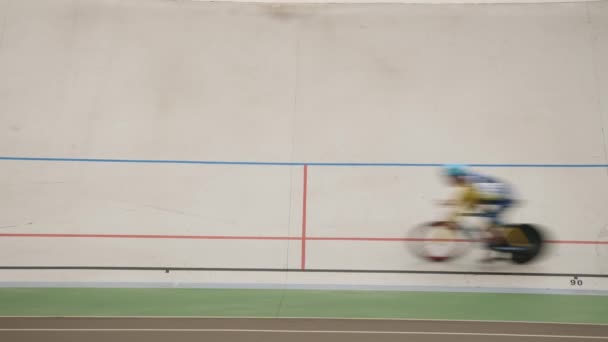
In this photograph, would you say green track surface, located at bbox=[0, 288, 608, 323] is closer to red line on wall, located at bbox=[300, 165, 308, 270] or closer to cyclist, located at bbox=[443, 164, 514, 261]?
red line on wall, located at bbox=[300, 165, 308, 270]

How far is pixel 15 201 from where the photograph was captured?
4.23 metres

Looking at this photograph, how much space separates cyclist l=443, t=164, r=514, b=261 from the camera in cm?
392

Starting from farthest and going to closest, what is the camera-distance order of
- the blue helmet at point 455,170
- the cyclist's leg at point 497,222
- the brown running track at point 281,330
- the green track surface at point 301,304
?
1. the blue helmet at point 455,170
2. the cyclist's leg at point 497,222
3. the green track surface at point 301,304
4. the brown running track at point 281,330

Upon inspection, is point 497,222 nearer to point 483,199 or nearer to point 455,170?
point 483,199

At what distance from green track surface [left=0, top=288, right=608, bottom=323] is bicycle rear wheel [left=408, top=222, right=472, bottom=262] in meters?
0.36

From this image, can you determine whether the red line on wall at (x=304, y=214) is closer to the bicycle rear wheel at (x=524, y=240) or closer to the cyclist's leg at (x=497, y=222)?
the cyclist's leg at (x=497, y=222)

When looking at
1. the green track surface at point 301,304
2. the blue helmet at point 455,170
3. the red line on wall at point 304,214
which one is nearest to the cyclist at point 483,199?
the blue helmet at point 455,170

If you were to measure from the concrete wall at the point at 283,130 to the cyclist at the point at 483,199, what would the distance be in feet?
0.69

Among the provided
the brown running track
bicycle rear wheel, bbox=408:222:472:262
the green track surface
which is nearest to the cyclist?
bicycle rear wheel, bbox=408:222:472:262

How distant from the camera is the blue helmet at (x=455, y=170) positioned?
403 cm

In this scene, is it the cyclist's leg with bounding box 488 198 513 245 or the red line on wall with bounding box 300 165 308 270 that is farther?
the red line on wall with bounding box 300 165 308 270

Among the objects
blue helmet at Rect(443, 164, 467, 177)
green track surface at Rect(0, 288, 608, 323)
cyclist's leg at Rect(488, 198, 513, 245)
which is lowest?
green track surface at Rect(0, 288, 608, 323)

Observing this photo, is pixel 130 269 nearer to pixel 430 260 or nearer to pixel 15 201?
pixel 15 201

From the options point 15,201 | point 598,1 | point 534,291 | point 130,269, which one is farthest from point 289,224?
point 598,1
